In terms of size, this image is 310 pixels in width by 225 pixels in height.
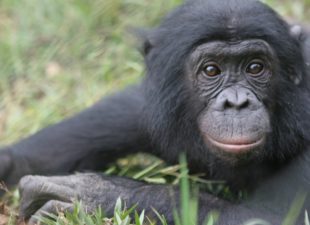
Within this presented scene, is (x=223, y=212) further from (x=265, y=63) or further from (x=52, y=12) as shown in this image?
(x=52, y=12)

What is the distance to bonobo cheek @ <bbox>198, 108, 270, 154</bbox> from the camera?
5105mm

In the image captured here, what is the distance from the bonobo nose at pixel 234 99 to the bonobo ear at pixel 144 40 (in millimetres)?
934

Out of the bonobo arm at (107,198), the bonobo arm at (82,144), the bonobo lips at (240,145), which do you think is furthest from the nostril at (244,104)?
the bonobo arm at (82,144)

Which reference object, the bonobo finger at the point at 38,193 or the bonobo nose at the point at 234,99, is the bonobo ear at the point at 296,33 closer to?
the bonobo nose at the point at 234,99

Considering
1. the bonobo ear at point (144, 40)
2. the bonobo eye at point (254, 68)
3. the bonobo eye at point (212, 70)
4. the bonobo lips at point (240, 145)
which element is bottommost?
the bonobo lips at point (240, 145)

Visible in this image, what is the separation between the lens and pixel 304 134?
568 centimetres

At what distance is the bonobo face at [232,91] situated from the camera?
514 cm

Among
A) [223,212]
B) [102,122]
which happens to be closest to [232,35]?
[223,212]

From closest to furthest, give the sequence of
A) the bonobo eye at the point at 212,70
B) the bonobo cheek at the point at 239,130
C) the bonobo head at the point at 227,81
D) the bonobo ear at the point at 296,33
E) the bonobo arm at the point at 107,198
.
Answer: the bonobo cheek at the point at 239,130 < the bonobo head at the point at 227,81 < the bonobo arm at the point at 107,198 < the bonobo eye at the point at 212,70 < the bonobo ear at the point at 296,33

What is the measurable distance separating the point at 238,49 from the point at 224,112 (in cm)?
51

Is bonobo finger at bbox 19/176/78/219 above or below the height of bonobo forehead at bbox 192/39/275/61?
below

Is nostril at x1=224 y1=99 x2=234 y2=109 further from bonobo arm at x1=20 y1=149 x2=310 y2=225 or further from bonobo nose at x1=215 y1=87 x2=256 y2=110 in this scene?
bonobo arm at x1=20 y1=149 x2=310 y2=225

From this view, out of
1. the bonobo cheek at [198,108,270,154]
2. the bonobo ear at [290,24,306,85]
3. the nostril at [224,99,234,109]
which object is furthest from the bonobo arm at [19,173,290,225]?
the bonobo ear at [290,24,306,85]

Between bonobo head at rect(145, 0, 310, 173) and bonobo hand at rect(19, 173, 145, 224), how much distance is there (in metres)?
0.60
